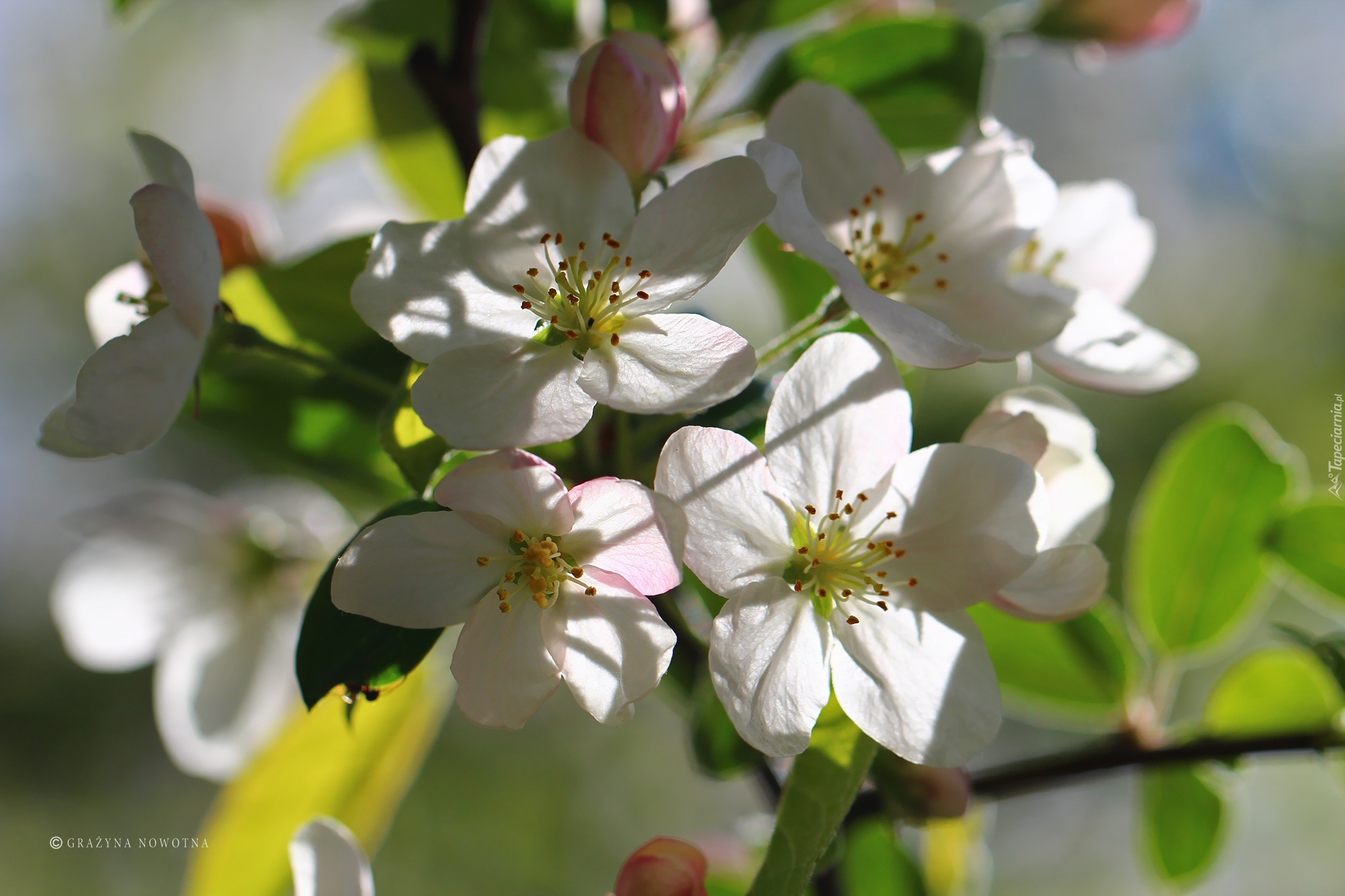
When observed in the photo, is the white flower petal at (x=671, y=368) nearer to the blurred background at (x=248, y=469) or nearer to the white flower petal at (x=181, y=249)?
the white flower petal at (x=181, y=249)

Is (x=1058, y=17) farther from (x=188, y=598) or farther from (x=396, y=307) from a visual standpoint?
(x=188, y=598)

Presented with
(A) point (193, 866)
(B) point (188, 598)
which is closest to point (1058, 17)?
(B) point (188, 598)

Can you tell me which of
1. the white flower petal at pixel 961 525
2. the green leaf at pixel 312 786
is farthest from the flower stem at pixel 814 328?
the green leaf at pixel 312 786

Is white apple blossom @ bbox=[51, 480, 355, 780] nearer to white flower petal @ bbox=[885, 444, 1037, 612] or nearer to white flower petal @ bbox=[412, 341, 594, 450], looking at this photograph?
white flower petal @ bbox=[412, 341, 594, 450]

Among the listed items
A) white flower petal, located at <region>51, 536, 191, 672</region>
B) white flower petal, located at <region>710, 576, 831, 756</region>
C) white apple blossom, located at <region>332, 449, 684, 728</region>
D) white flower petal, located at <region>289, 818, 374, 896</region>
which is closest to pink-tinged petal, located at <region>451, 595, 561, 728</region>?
white apple blossom, located at <region>332, 449, 684, 728</region>

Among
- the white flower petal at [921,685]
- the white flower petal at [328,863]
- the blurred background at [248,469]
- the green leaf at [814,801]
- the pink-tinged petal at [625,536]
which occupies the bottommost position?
the blurred background at [248,469]
